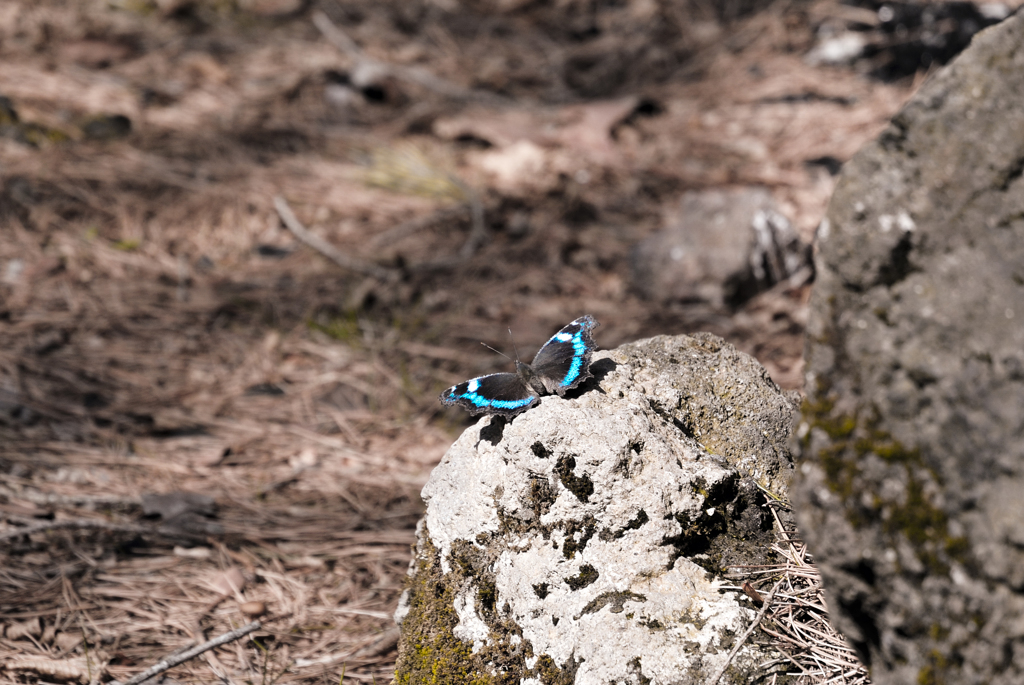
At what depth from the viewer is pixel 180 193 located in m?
5.16

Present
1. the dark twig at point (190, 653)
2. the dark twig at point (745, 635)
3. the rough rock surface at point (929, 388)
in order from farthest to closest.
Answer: the dark twig at point (190, 653), the dark twig at point (745, 635), the rough rock surface at point (929, 388)

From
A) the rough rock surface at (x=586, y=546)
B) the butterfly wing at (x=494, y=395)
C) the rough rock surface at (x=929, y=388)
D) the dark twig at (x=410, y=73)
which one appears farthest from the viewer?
the dark twig at (x=410, y=73)

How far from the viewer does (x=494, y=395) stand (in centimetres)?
194

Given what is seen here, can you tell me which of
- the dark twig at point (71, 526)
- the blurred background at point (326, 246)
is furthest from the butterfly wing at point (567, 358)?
the dark twig at point (71, 526)

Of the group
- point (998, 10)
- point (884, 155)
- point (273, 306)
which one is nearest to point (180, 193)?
point (273, 306)

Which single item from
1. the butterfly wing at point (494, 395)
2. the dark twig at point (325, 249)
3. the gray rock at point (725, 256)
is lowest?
the dark twig at point (325, 249)

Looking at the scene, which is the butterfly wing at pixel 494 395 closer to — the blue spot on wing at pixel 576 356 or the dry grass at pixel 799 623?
the blue spot on wing at pixel 576 356

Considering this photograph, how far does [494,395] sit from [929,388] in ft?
3.41

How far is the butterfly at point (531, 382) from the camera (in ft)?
6.24

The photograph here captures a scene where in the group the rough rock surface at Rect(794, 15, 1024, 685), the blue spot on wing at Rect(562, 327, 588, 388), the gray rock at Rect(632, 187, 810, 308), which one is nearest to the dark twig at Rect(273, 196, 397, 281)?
the gray rock at Rect(632, 187, 810, 308)

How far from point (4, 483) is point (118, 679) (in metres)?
1.22

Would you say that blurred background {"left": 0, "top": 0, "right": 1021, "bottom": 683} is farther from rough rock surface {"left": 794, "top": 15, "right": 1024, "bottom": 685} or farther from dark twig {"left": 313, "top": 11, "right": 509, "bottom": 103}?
rough rock surface {"left": 794, "top": 15, "right": 1024, "bottom": 685}

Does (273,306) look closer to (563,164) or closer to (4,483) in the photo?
(4,483)

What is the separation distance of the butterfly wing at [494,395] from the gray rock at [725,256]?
109 inches
